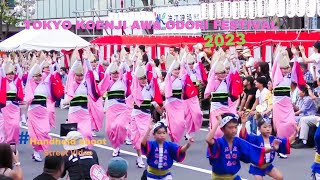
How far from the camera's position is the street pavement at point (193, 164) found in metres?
12.4

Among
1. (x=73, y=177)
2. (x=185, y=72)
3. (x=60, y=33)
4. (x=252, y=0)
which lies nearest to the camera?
(x=73, y=177)

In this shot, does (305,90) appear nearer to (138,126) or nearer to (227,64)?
(227,64)

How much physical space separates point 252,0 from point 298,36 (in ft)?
17.9

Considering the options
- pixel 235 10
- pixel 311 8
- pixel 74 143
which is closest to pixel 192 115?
pixel 311 8

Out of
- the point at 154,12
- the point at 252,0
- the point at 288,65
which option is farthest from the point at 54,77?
the point at 154,12

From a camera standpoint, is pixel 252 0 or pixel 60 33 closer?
pixel 252 0

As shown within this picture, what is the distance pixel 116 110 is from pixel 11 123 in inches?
78.6

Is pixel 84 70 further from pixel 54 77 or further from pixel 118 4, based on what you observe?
pixel 118 4

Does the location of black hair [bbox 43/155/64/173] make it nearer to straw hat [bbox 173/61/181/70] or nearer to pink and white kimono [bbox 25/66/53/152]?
pink and white kimono [bbox 25/66/53/152]

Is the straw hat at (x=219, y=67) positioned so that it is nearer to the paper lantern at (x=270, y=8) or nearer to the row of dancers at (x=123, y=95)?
the row of dancers at (x=123, y=95)

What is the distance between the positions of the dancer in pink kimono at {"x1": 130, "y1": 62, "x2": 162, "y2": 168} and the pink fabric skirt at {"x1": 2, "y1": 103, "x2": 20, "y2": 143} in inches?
86.9

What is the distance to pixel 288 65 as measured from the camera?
14055 millimetres

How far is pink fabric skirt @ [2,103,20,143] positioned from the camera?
14.4 m

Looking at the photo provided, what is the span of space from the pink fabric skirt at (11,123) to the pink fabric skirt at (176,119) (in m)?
2.98
